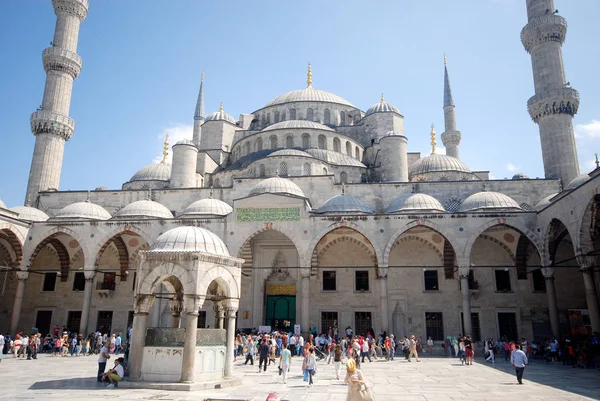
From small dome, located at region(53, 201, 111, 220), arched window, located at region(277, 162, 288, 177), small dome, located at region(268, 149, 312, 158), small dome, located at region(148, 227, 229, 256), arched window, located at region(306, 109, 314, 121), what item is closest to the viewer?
small dome, located at region(148, 227, 229, 256)

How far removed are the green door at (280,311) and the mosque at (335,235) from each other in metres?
0.06

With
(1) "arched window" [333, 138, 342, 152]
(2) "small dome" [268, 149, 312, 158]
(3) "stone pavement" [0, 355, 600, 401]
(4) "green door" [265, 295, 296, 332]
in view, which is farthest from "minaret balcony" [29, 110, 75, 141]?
(1) "arched window" [333, 138, 342, 152]

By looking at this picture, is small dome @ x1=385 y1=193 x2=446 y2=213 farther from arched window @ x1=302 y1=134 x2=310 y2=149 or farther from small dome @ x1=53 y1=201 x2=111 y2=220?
small dome @ x1=53 y1=201 x2=111 y2=220

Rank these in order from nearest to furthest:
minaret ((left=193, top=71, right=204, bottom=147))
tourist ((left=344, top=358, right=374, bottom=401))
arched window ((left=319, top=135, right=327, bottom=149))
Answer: tourist ((left=344, top=358, right=374, bottom=401))
arched window ((left=319, top=135, right=327, bottom=149))
minaret ((left=193, top=71, right=204, bottom=147))

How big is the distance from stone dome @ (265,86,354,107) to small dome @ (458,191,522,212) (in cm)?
1279

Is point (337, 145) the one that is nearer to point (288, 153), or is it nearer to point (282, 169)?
point (288, 153)

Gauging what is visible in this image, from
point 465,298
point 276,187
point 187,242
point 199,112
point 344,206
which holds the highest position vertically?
point 199,112

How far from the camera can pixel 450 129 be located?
28438mm


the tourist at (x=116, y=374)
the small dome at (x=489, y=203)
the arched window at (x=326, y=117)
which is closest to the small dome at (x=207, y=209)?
the small dome at (x=489, y=203)

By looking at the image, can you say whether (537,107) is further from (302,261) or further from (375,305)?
(302,261)

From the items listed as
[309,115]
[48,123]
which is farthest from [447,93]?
[48,123]

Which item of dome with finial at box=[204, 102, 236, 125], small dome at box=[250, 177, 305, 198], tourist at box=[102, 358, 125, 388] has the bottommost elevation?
tourist at box=[102, 358, 125, 388]

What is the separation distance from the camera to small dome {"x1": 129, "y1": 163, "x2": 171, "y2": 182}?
24413 millimetres

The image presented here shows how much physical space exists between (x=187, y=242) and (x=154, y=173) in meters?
17.5
